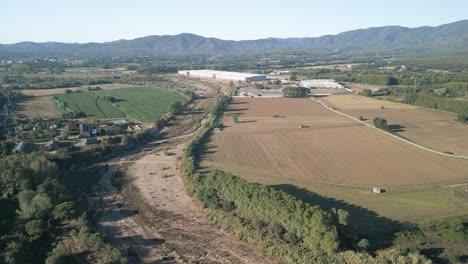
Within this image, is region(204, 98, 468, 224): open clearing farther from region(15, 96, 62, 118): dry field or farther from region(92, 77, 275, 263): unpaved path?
region(15, 96, 62, 118): dry field

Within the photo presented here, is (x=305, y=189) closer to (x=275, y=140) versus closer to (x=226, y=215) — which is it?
(x=226, y=215)

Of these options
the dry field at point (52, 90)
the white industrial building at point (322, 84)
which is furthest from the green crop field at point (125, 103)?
the white industrial building at point (322, 84)

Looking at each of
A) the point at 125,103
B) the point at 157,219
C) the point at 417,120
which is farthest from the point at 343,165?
the point at 125,103

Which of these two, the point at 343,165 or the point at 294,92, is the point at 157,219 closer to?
the point at 343,165

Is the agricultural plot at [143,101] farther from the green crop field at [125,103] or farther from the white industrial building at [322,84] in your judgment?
the white industrial building at [322,84]

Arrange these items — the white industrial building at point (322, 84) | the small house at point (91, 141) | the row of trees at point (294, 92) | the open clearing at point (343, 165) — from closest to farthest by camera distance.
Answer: the open clearing at point (343, 165), the small house at point (91, 141), the row of trees at point (294, 92), the white industrial building at point (322, 84)

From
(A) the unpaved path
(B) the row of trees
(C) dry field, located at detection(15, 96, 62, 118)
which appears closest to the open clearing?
(A) the unpaved path

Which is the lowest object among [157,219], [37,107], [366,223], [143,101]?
[157,219]
